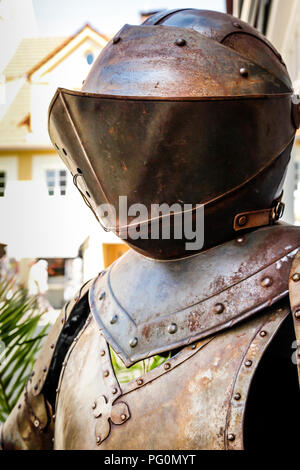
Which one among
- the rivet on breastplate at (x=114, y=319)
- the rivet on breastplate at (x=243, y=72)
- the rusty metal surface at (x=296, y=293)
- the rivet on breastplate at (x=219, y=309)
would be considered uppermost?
the rivet on breastplate at (x=243, y=72)

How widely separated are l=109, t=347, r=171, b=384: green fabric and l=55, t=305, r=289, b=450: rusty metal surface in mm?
20

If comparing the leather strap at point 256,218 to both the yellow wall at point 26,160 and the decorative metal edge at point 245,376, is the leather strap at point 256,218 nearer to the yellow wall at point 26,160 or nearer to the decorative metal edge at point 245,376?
the decorative metal edge at point 245,376

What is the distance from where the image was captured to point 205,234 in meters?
1.11

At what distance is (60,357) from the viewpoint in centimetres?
143

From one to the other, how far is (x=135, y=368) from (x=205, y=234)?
334mm

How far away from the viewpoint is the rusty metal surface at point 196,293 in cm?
100

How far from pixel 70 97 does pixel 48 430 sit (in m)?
0.90

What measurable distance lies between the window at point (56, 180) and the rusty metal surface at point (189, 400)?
19.8 ft

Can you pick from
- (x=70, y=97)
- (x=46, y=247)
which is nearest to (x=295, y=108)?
(x=70, y=97)

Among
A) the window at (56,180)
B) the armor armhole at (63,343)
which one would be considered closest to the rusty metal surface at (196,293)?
the armor armhole at (63,343)

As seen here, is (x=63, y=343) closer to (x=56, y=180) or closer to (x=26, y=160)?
(x=56, y=180)

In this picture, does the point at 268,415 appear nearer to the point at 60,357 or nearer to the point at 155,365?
the point at 155,365

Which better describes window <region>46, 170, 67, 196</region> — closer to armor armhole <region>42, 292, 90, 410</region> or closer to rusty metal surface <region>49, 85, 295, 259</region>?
armor armhole <region>42, 292, 90, 410</region>

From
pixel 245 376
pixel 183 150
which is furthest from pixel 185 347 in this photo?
pixel 183 150
